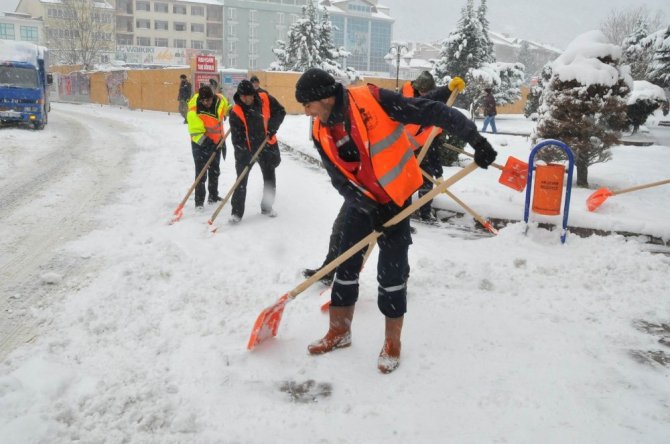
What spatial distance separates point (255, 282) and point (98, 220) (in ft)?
9.21

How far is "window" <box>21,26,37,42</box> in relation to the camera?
61.6 meters

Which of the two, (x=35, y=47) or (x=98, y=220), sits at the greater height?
(x=35, y=47)

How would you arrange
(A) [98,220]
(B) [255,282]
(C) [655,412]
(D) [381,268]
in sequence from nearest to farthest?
(C) [655,412]
(D) [381,268]
(B) [255,282]
(A) [98,220]

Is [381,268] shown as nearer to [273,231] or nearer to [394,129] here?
[394,129]

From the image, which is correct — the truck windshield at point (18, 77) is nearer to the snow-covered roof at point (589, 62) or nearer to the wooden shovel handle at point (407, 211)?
the snow-covered roof at point (589, 62)

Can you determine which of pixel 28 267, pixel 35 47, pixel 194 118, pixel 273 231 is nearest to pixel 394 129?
pixel 273 231

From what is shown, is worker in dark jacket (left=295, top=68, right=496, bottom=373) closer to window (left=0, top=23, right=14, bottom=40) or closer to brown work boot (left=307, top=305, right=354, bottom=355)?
brown work boot (left=307, top=305, right=354, bottom=355)

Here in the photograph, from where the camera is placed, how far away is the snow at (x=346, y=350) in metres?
2.41

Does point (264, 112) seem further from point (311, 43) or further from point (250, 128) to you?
point (311, 43)

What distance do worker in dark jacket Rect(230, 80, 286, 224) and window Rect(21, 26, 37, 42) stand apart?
2750 inches

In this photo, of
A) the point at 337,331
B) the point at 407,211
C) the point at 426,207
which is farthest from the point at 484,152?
the point at 426,207

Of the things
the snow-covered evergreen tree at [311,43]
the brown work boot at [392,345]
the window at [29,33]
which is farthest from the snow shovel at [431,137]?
the window at [29,33]

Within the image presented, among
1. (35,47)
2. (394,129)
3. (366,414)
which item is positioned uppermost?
(35,47)

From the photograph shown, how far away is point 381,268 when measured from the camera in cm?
285
